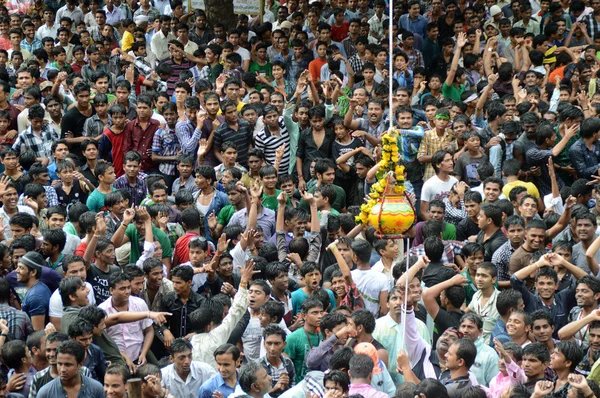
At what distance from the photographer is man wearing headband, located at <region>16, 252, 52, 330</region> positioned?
11133 millimetres

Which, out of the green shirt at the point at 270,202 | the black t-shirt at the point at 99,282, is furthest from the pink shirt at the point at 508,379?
the green shirt at the point at 270,202

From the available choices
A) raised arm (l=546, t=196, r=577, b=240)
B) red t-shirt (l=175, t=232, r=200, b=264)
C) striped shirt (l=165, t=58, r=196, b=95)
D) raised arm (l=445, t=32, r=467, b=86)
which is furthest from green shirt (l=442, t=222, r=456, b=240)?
striped shirt (l=165, t=58, r=196, b=95)

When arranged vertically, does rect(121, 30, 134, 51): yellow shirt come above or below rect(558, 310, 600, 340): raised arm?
above

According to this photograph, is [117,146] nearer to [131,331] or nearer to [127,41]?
[131,331]

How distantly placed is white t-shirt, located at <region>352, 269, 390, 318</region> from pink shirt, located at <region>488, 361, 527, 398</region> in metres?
2.24

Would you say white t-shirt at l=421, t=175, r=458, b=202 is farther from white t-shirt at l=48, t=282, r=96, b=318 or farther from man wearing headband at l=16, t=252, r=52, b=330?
man wearing headband at l=16, t=252, r=52, b=330

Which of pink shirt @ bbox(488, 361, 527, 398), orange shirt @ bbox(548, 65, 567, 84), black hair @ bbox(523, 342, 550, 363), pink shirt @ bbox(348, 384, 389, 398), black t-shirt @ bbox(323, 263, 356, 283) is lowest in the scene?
black t-shirt @ bbox(323, 263, 356, 283)

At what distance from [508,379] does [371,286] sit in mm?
2379

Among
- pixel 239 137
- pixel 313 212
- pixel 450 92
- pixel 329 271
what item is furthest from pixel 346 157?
pixel 329 271

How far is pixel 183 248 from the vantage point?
1286 centimetres

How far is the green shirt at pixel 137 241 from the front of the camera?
12734mm

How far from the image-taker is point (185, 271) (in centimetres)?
1159

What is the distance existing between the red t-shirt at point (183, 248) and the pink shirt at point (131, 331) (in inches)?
61.8

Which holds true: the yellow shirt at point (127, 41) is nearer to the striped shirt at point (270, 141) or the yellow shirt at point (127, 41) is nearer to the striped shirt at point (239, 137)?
the striped shirt at point (239, 137)
